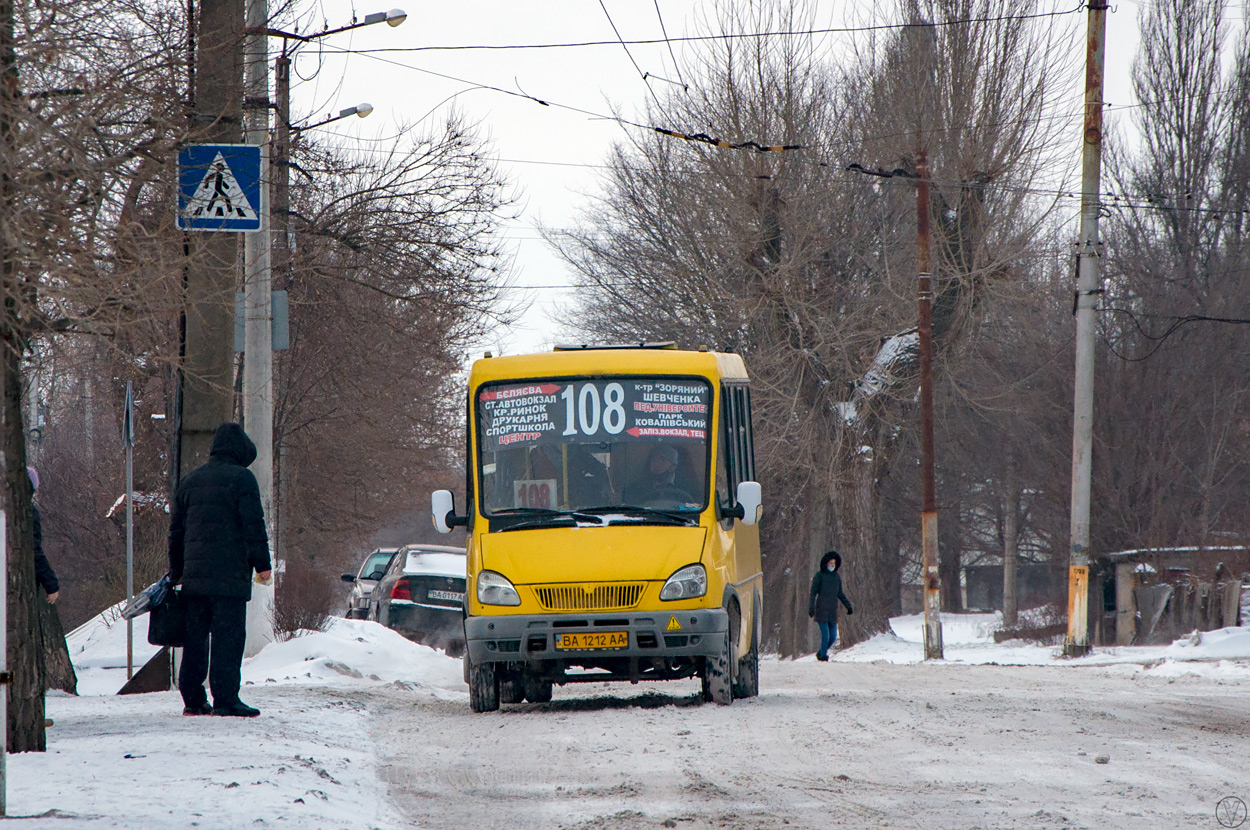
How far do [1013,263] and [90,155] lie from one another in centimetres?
2397

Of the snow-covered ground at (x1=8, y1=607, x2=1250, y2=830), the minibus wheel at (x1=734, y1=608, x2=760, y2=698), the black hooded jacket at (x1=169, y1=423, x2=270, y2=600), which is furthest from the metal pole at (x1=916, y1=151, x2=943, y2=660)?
the black hooded jacket at (x1=169, y1=423, x2=270, y2=600)

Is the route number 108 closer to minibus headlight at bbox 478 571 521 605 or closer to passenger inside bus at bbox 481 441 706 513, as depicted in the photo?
passenger inside bus at bbox 481 441 706 513

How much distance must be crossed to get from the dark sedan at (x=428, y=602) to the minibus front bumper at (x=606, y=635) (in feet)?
30.0

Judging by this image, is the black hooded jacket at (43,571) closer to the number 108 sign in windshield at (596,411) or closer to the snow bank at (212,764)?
the snow bank at (212,764)

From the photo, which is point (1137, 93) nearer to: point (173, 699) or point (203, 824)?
point (173, 699)

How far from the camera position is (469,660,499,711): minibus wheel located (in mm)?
11023

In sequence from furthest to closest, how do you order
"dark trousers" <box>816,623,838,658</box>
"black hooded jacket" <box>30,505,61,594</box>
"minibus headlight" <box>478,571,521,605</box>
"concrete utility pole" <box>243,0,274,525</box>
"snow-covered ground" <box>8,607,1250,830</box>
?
"dark trousers" <box>816,623,838,658</box> → "concrete utility pole" <box>243,0,274,525</box> → "minibus headlight" <box>478,571,521,605</box> → "black hooded jacket" <box>30,505,61,594</box> → "snow-covered ground" <box>8,607,1250,830</box>

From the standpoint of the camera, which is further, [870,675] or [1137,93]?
[1137,93]

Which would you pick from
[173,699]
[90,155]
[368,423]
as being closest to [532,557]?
[173,699]

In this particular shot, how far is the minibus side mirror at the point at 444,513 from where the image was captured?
11.3 metres

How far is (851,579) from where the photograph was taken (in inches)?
1195

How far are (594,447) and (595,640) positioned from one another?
1.46 meters

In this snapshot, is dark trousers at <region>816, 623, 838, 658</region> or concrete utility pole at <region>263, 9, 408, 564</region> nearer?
concrete utility pole at <region>263, 9, 408, 564</region>

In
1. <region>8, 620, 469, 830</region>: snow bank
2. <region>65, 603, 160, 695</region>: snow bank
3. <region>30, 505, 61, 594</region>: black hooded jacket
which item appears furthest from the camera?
<region>65, 603, 160, 695</region>: snow bank
